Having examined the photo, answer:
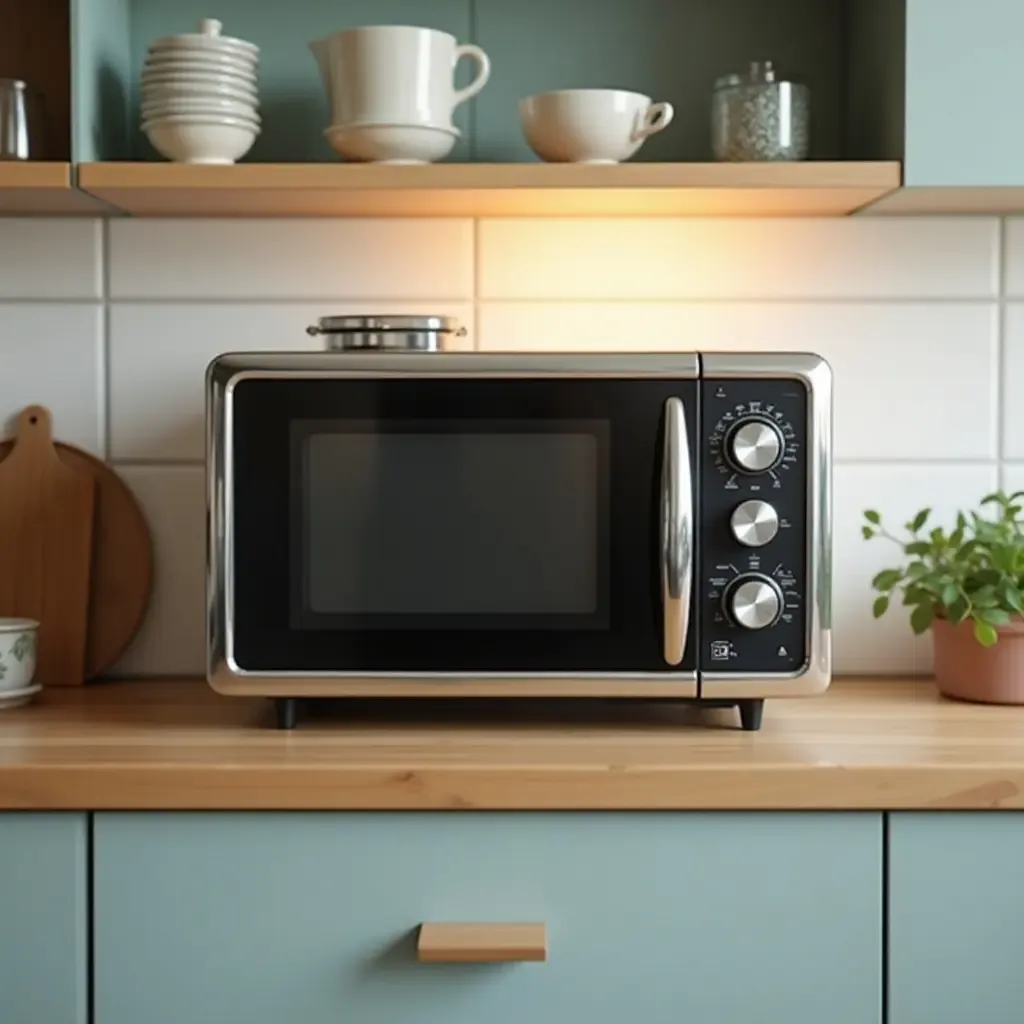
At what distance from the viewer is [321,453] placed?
4.29ft

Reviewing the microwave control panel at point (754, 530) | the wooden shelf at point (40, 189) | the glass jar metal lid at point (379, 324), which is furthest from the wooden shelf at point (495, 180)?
the microwave control panel at point (754, 530)

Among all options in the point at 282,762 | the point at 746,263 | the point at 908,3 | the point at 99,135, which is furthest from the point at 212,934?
the point at 908,3

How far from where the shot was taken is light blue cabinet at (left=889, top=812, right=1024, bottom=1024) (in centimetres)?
118

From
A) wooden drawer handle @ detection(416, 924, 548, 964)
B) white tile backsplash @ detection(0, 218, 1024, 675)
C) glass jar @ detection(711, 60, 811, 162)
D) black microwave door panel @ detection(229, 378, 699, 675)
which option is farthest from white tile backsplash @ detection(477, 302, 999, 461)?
wooden drawer handle @ detection(416, 924, 548, 964)

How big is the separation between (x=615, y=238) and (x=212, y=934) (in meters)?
0.85

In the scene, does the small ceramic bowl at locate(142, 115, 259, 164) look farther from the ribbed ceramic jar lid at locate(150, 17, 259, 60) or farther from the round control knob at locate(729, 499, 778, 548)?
the round control knob at locate(729, 499, 778, 548)

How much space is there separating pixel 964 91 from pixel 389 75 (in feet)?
1.76

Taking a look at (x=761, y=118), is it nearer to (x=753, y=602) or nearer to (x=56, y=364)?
(x=753, y=602)

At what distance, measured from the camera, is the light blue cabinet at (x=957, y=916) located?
1.18m

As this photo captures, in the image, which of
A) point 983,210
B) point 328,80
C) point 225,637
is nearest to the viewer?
point 225,637

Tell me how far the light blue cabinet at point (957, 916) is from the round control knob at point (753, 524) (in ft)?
0.84

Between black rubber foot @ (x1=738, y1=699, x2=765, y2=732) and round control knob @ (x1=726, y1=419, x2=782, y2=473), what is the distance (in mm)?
208

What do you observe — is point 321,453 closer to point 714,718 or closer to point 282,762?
point 282,762

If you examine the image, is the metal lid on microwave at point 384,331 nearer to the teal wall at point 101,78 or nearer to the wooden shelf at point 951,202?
the teal wall at point 101,78
